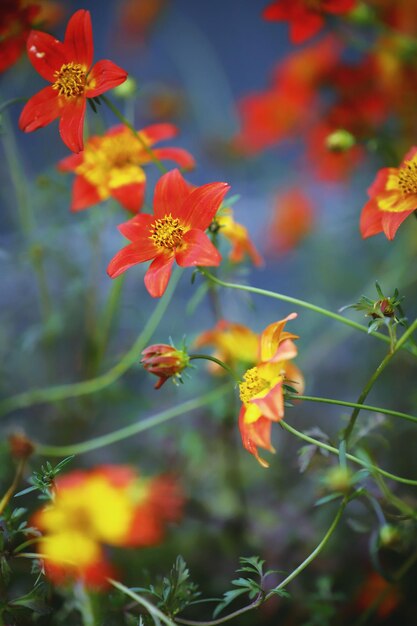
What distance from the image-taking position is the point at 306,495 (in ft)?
2.47

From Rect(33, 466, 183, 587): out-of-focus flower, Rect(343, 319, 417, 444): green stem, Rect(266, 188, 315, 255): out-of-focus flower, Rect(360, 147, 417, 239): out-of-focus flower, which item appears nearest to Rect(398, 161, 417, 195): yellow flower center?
Rect(360, 147, 417, 239): out-of-focus flower

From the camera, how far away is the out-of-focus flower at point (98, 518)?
40 centimetres

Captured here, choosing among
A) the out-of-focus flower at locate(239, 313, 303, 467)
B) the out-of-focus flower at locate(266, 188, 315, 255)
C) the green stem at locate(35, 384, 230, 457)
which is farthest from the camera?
the out-of-focus flower at locate(266, 188, 315, 255)

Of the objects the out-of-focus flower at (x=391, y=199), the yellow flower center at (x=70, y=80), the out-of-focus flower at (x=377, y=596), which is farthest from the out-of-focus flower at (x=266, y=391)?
the out-of-focus flower at (x=377, y=596)

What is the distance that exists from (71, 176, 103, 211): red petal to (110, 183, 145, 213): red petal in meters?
0.03

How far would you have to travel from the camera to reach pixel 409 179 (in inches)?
17.2

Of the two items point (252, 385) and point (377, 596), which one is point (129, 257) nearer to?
point (252, 385)

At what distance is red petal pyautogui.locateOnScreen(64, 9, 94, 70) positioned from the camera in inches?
16.3

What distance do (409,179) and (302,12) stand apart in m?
0.20

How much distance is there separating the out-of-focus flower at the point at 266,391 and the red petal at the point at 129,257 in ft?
0.32

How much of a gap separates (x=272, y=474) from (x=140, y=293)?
408 mm

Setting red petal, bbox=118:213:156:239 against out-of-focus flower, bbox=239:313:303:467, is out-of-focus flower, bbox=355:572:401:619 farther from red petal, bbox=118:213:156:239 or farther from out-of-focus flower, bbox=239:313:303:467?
red petal, bbox=118:213:156:239

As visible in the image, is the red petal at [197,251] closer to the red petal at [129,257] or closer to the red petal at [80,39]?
the red petal at [129,257]

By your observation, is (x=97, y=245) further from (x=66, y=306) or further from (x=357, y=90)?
(x=357, y=90)
